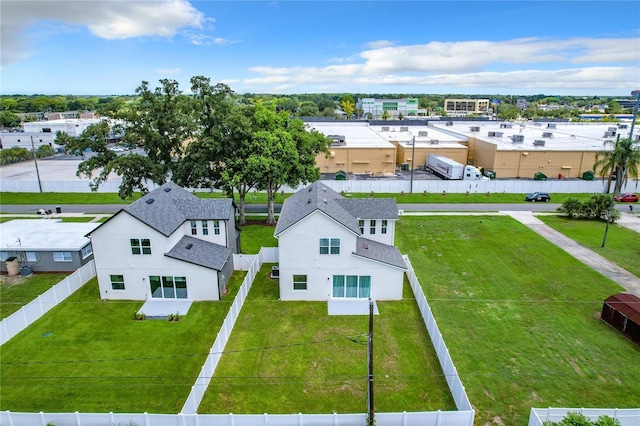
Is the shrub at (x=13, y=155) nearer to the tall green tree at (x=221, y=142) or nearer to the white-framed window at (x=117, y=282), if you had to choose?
the tall green tree at (x=221, y=142)

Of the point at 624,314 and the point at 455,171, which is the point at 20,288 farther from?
the point at 455,171

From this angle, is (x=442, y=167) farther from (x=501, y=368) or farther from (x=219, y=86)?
(x=501, y=368)

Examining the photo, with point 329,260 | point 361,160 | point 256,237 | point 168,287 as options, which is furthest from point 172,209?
point 361,160

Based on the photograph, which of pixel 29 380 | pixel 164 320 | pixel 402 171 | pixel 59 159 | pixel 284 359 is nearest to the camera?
Result: pixel 29 380

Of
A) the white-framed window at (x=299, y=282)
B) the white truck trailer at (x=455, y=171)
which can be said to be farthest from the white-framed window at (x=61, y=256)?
the white truck trailer at (x=455, y=171)

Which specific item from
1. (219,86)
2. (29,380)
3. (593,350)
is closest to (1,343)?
(29,380)

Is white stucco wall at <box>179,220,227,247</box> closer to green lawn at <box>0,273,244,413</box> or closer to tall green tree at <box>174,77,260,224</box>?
green lawn at <box>0,273,244,413</box>
